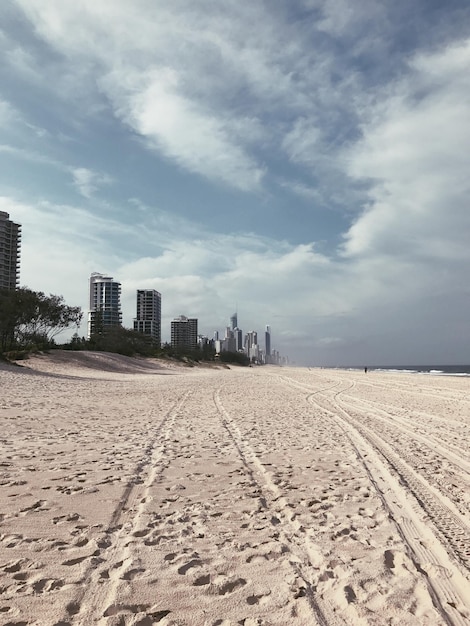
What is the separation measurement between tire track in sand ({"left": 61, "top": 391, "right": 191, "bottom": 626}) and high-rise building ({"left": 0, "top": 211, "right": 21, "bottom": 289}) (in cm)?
7801

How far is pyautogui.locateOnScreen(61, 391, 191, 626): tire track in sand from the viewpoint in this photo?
10.5 ft

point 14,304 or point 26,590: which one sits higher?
point 14,304

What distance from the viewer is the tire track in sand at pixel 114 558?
10.5 feet

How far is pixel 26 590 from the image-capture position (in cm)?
342

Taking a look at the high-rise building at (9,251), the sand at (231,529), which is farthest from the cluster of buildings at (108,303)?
the sand at (231,529)

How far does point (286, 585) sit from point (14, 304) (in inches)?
1728

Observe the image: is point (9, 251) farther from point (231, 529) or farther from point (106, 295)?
point (231, 529)

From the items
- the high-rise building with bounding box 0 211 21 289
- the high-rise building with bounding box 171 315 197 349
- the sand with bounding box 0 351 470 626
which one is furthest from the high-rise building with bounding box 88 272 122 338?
the sand with bounding box 0 351 470 626

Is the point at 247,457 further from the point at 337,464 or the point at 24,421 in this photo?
the point at 24,421

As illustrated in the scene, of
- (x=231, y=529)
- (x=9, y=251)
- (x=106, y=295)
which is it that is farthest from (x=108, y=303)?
(x=231, y=529)

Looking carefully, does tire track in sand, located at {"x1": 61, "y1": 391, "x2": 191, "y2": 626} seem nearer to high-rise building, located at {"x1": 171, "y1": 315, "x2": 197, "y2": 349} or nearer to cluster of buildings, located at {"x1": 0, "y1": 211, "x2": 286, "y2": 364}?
cluster of buildings, located at {"x1": 0, "y1": 211, "x2": 286, "y2": 364}

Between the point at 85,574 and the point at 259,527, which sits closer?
the point at 85,574

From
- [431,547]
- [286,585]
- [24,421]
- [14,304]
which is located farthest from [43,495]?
[14,304]

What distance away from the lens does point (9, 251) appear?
3046 inches
